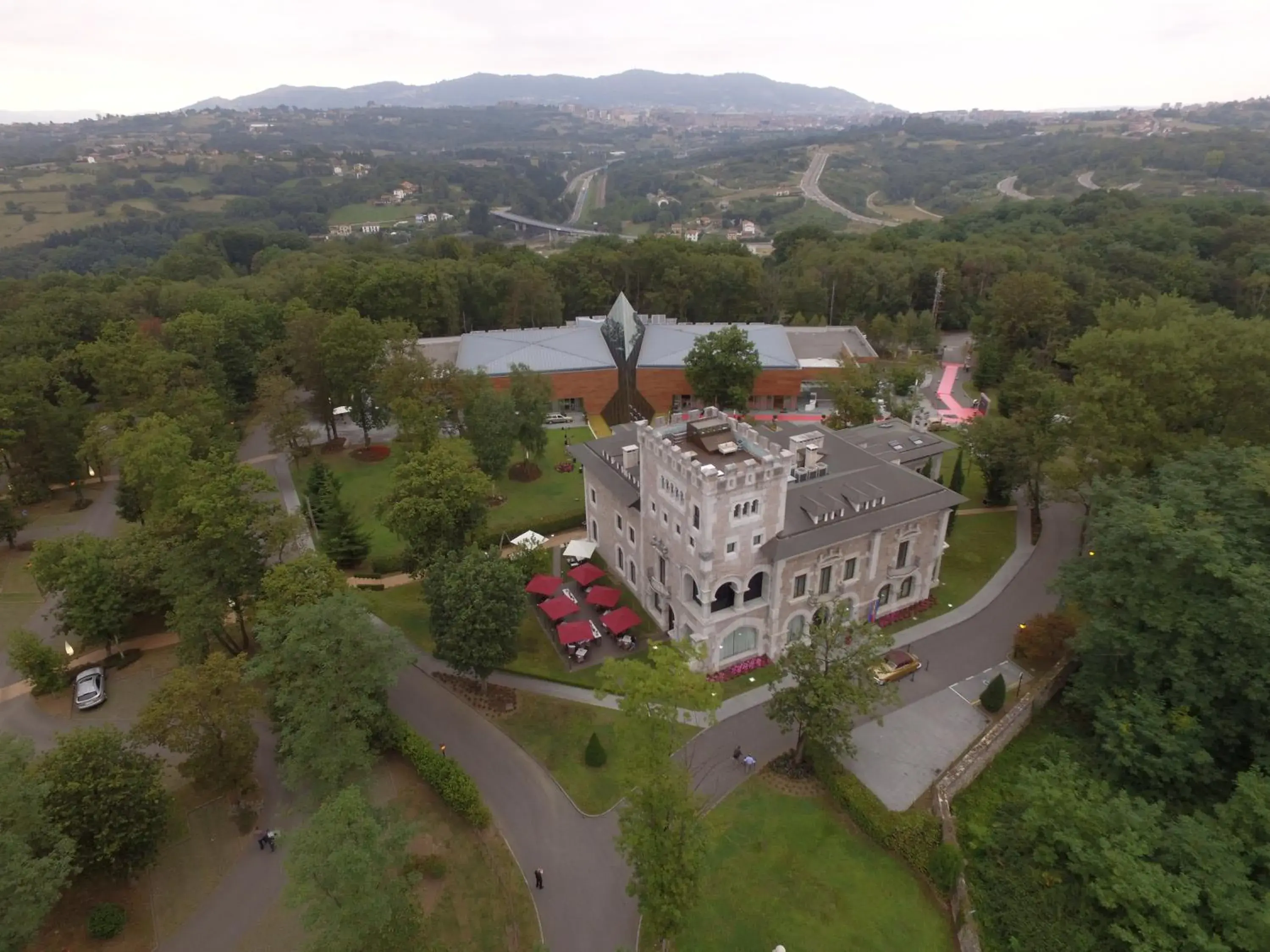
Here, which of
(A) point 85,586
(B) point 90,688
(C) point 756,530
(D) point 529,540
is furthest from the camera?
(D) point 529,540

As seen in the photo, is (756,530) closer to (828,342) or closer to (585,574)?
(585,574)

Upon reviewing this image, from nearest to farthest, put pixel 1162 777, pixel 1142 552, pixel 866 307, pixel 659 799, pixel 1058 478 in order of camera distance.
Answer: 1. pixel 659 799
2. pixel 1162 777
3. pixel 1142 552
4. pixel 1058 478
5. pixel 866 307

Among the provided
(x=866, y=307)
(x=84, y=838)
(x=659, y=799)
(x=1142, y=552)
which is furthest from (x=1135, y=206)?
(x=84, y=838)

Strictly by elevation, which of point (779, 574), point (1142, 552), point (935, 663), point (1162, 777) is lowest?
point (935, 663)

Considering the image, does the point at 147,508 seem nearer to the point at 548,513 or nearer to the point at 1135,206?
the point at 548,513

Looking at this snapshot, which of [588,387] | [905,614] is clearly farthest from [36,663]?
[588,387]

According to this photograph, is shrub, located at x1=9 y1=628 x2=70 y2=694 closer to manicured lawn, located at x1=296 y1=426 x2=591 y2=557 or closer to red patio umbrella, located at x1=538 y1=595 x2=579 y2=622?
manicured lawn, located at x1=296 y1=426 x2=591 y2=557

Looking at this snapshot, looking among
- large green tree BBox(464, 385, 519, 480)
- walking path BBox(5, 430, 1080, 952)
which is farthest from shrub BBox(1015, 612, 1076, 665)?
large green tree BBox(464, 385, 519, 480)
